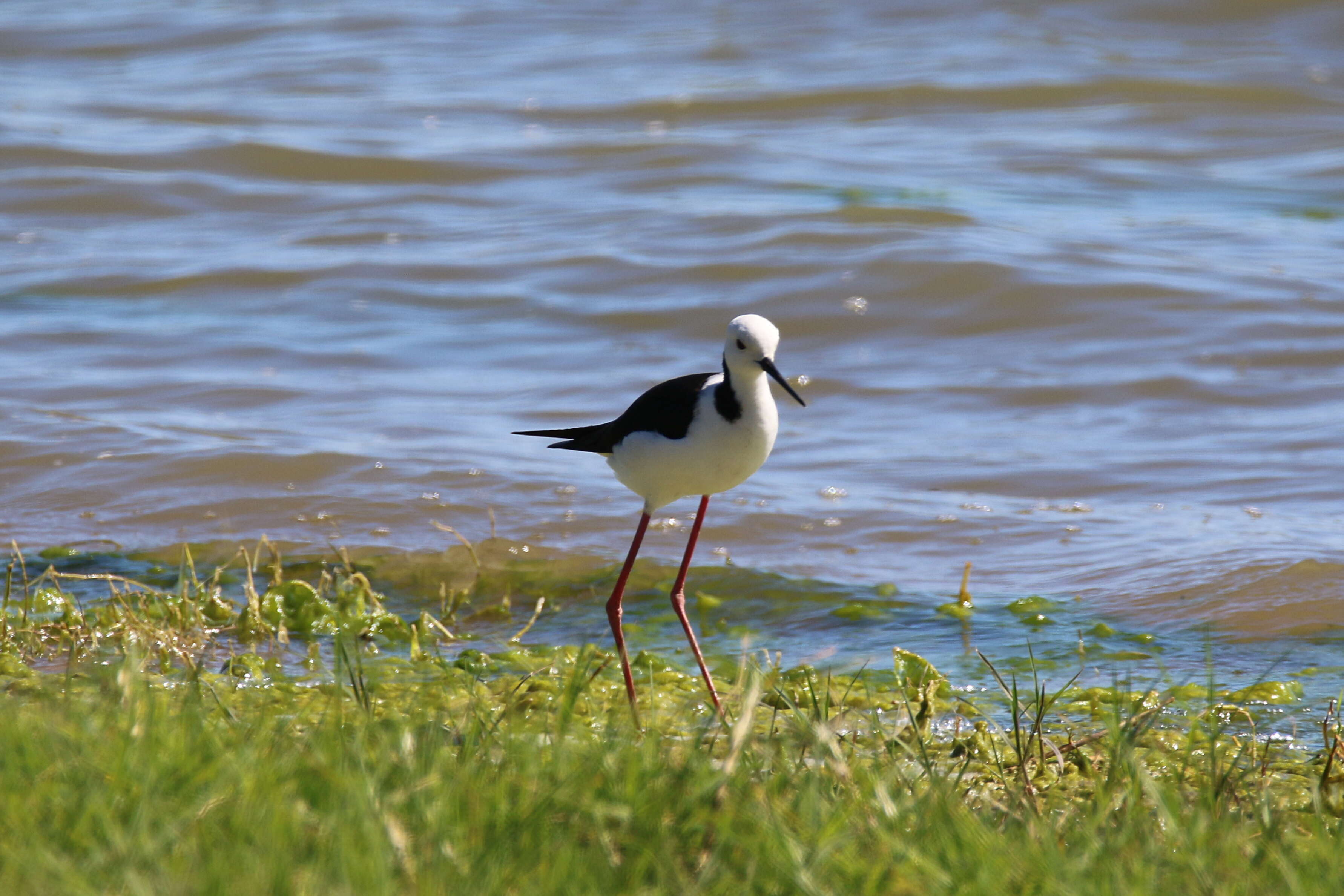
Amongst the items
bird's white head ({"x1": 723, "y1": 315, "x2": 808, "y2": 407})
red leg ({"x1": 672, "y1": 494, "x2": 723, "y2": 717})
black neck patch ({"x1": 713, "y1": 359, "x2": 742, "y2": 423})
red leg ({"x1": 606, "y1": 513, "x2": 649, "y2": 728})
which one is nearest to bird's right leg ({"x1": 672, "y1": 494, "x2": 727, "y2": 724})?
red leg ({"x1": 672, "y1": 494, "x2": 723, "y2": 717})

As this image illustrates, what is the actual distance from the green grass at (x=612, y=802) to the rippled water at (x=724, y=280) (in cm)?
239

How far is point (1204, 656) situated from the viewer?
4918 mm

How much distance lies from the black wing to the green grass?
0.90m

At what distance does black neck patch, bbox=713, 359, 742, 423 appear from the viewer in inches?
161

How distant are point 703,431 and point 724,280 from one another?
6341 millimetres

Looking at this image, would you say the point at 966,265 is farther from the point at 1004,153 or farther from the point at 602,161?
the point at 602,161

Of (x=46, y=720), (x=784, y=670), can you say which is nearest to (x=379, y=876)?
(x=46, y=720)

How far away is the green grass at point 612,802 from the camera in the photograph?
→ 7.73ft

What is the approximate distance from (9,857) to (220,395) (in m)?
6.18

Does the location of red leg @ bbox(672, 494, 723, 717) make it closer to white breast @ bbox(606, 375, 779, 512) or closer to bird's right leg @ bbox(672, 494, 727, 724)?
bird's right leg @ bbox(672, 494, 727, 724)

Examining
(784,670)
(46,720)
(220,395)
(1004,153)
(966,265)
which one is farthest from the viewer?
(1004,153)

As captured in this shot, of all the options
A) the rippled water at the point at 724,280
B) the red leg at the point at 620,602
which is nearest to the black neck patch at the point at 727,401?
the red leg at the point at 620,602

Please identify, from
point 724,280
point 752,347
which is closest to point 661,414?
point 752,347

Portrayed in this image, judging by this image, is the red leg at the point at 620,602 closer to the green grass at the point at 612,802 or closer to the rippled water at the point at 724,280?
the green grass at the point at 612,802
